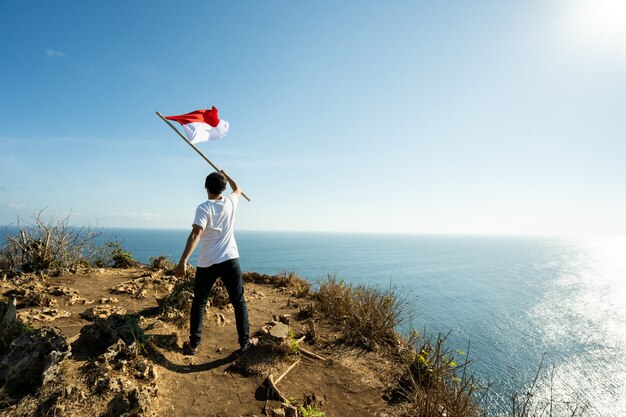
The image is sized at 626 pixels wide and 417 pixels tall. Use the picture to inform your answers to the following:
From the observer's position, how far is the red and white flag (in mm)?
6504

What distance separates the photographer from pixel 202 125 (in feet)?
22.0

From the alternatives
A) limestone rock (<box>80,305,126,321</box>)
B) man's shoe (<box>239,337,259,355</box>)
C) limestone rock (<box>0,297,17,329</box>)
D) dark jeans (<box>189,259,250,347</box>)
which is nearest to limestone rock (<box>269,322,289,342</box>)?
man's shoe (<box>239,337,259,355</box>)

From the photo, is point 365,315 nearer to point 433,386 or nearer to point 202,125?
point 433,386

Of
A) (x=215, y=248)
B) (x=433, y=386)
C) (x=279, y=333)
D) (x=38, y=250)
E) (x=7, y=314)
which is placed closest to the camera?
(x=433, y=386)

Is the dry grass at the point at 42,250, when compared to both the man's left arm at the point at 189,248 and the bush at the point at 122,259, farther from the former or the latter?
the man's left arm at the point at 189,248

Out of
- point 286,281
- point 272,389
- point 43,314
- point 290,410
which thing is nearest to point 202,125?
point 43,314

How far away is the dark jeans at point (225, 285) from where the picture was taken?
4348 mm

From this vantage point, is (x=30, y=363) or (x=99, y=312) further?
(x=99, y=312)

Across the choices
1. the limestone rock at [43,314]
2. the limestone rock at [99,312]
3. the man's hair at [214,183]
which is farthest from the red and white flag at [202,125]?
the limestone rock at [43,314]

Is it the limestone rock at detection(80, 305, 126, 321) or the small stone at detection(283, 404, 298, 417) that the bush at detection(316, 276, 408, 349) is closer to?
the small stone at detection(283, 404, 298, 417)

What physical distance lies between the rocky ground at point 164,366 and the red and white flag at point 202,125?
11.2 ft

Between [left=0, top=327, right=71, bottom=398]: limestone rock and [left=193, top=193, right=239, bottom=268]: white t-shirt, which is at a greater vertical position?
[left=193, top=193, right=239, bottom=268]: white t-shirt

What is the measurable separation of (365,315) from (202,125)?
18.2ft

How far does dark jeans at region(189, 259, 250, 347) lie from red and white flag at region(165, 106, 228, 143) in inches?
134
